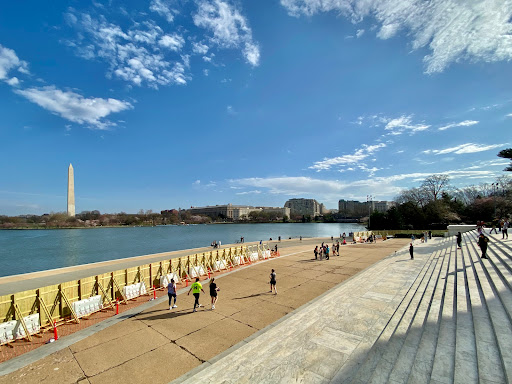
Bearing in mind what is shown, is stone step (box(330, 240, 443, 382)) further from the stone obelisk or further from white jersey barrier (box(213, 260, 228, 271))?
the stone obelisk

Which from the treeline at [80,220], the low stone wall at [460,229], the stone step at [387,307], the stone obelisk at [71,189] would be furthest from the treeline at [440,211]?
the treeline at [80,220]

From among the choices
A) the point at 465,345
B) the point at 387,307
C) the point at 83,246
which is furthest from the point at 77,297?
the point at 83,246

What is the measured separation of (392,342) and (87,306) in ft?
44.2

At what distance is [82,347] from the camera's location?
893 centimetres

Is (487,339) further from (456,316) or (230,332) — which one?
(230,332)

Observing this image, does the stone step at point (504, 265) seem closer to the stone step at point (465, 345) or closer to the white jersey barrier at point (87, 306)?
the stone step at point (465, 345)

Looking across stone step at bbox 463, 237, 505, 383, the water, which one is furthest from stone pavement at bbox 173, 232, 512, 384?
the water

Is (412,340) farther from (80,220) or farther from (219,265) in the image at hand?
(80,220)

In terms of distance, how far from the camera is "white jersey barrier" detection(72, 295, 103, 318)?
12078 millimetres

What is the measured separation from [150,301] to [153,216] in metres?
200

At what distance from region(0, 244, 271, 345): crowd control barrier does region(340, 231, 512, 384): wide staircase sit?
11.7 m

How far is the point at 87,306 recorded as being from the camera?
41.0ft

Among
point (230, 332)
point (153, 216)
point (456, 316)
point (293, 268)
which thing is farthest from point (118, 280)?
point (153, 216)

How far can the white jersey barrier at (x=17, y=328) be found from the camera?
9633 mm
